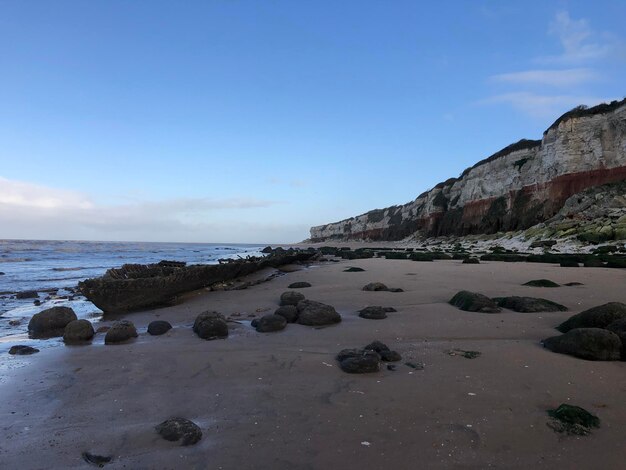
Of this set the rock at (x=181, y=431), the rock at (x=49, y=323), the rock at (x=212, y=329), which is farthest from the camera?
the rock at (x=49, y=323)

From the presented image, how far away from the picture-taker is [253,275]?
1567 cm

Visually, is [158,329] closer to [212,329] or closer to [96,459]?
[212,329]

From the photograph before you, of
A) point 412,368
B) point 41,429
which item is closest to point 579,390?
point 412,368

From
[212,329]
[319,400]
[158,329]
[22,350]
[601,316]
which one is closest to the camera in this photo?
[319,400]

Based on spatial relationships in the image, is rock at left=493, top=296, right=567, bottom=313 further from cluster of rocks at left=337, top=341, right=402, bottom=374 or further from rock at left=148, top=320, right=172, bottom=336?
rock at left=148, top=320, right=172, bottom=336

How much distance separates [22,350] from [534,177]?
39586 millimetres

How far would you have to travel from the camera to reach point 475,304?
22.1 feet

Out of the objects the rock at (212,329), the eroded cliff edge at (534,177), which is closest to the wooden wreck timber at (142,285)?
the rock at (212,329)

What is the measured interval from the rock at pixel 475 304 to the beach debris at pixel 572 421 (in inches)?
145

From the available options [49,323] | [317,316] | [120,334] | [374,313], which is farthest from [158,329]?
[374,313]

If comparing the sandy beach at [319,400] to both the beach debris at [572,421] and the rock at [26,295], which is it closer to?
the beach debris at [572,421]

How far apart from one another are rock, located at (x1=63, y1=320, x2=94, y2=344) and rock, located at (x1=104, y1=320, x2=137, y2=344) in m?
0.44

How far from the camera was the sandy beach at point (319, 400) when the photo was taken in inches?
104

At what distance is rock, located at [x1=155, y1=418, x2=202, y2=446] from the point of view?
2.88 metres
